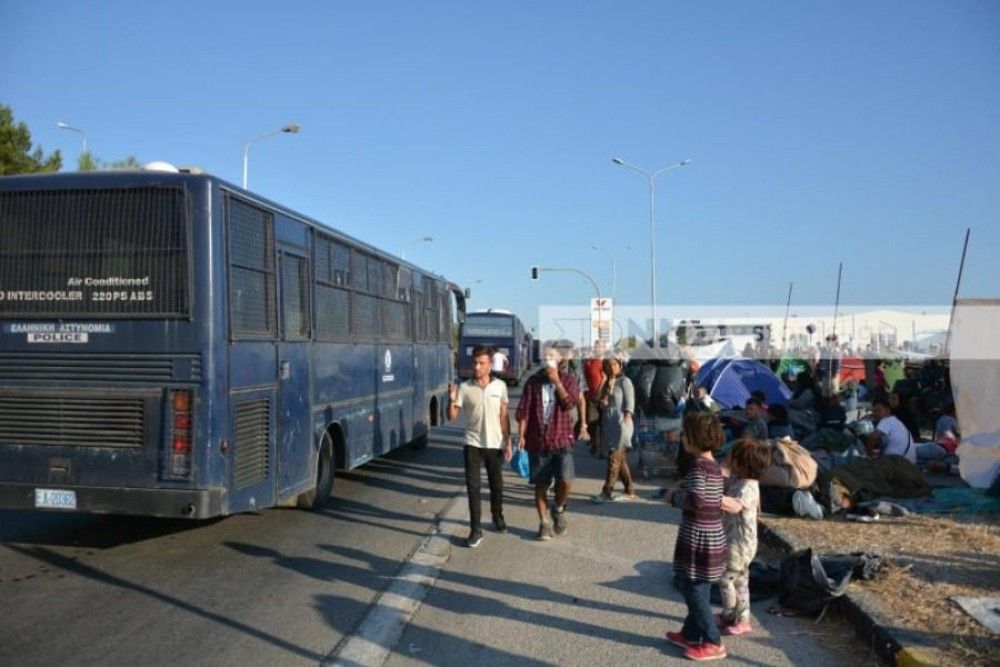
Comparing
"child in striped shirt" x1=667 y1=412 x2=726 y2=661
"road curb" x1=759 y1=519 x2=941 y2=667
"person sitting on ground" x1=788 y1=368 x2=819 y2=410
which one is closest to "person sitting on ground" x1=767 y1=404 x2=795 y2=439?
"person sitting on ground" x1=788 y1=368 x2=819 y2=410

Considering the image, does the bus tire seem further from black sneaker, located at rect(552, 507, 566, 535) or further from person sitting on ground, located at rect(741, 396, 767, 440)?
person sitting on ground, located at rect(741, 396, 767, 440)

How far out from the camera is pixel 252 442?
26.0 ft

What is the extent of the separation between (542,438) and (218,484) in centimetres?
320

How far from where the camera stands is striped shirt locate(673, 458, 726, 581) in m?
5.24

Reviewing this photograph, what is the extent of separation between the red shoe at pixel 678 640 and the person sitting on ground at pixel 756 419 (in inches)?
236

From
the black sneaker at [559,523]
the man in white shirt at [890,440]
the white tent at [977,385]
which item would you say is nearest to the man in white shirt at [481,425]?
the black sneaker at [559,523]

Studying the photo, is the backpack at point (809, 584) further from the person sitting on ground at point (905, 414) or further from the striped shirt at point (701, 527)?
the person sitting on ground at point (905, 414)

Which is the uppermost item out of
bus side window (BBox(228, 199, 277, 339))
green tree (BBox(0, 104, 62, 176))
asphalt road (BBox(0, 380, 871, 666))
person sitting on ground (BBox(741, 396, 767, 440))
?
green tree (BBox(0, 104, 62, 176))

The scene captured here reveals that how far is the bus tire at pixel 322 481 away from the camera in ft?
32.9

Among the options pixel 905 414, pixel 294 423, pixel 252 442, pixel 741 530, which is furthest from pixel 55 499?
pixel 905 414

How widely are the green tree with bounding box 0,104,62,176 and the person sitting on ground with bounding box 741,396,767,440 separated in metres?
29.5

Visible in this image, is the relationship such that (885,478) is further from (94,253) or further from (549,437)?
(94,253)

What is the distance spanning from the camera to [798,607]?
20.7ft

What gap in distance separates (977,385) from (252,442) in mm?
9170
